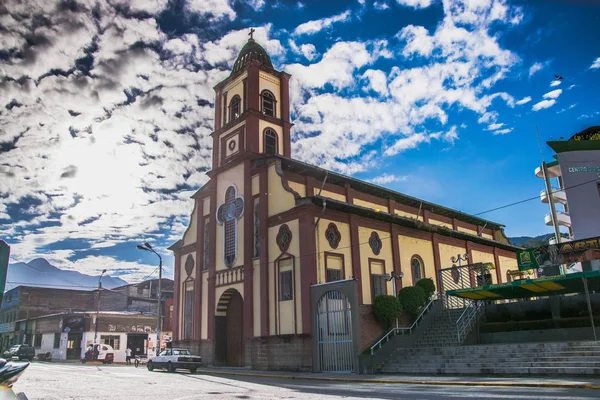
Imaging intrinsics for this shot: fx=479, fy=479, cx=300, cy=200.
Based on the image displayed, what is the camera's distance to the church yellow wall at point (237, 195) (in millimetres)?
29995

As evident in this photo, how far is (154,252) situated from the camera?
32000mm

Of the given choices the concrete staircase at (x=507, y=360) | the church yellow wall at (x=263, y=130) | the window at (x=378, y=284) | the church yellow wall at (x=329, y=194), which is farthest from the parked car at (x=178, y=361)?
the church yellow wall at (x=263, y=130)

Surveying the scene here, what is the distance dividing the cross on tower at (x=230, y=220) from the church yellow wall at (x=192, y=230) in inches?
151

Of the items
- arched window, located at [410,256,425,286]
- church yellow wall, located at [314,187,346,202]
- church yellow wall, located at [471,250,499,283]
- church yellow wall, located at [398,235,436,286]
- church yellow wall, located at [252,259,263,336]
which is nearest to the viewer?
church yellow wall, located at [252,259,263,336]

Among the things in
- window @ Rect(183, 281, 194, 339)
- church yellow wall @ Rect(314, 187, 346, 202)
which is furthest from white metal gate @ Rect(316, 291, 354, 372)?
window @ Rect(183, 281, 194, 339)

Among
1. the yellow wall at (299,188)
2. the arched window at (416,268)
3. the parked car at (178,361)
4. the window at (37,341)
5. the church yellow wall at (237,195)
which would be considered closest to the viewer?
the parked car at (178,361)

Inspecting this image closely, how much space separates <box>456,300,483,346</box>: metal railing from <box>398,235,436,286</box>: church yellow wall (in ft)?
19.3

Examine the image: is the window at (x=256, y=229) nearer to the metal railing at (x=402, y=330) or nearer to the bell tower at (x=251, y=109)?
the bell tower at (x=251, y=109)

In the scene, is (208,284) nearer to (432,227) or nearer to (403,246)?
(403,246)

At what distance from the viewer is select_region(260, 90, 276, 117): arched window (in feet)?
113

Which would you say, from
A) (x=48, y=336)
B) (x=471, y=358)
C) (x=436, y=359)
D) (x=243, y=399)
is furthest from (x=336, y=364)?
(x=48, y=336)

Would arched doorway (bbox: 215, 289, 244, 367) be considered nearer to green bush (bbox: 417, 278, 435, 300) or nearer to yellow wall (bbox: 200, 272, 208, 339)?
yellow wall (bbox: 200, 272, 208, 339)

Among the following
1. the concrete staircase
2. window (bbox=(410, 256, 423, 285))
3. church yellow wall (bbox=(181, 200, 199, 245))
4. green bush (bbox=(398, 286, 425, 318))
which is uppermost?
church yellow wall (bbox=(181, 200, 199, 245))

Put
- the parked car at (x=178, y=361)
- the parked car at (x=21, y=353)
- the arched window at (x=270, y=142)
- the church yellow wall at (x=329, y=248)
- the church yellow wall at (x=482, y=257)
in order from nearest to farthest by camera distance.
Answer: the parked car at (x=178, y=361) → the church yellow wall at (x=329, y=248) → the arched window at (x=270, y=142) → the church yellow wall at (x=482, y=257) → the parked car at (x=21, y=353)
